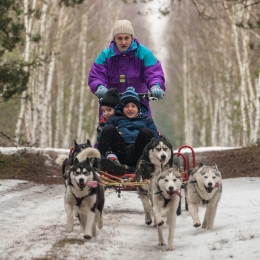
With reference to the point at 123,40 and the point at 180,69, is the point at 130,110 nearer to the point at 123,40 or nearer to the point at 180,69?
the point at 123,40

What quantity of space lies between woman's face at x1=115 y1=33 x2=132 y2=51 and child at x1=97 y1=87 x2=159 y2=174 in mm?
927

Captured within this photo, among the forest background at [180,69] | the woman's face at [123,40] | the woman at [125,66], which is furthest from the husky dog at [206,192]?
the forest background at [180,69]

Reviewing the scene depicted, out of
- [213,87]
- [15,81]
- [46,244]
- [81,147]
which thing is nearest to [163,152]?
[81,147]

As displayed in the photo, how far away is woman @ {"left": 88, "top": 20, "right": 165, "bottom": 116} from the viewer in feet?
31.8

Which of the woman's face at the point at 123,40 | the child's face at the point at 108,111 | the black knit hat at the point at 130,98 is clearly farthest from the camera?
the woman's face at the point at 123,40

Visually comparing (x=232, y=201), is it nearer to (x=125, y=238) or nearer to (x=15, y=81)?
(x=125, y=238)

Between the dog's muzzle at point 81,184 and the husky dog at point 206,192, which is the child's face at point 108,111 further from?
the dog's muzzle at point 81,184

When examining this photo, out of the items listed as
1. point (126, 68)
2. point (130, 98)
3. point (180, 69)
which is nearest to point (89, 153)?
point (130, 98)

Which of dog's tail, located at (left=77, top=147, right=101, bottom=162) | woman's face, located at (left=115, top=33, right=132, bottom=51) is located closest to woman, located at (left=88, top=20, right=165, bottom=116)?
woman's face, located at (left=115, top=33, right=132, bottom=51)

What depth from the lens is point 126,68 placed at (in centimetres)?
987

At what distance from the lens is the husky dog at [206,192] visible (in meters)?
7.39

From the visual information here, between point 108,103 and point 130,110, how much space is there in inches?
12.9

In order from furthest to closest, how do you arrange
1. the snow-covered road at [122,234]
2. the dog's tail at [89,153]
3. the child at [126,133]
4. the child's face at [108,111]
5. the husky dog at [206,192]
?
the child's face at [108,111], the child at [126,133], the dog's tail at [89,153], the husky dog at [206,192], the snow-covered road at [122,234]

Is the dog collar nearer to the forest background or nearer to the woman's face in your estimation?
the woman's face
